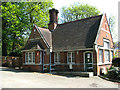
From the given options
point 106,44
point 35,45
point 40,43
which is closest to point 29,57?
point 35,45

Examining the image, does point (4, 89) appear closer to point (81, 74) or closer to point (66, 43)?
point (81, 74)

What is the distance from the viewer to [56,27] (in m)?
24.4

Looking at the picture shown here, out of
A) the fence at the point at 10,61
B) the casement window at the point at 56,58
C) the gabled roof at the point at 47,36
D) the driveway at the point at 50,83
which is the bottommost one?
the driveway at the point at 50,83

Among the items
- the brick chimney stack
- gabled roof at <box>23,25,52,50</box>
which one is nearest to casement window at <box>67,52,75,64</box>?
gabled roof at <box>23,25,52,50</box>

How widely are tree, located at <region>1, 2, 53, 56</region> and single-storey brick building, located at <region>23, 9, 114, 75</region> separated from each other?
7.76 m

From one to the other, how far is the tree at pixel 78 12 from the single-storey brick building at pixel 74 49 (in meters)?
20.6

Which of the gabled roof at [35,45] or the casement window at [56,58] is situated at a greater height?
the gabled roof at [35,45]

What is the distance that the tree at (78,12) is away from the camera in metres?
40.4

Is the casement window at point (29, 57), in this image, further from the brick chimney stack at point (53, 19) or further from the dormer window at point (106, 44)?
the dormer window at point (106, 44)

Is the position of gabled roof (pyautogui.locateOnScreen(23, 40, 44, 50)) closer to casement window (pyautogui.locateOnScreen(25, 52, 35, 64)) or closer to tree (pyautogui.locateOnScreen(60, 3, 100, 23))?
casement window (pyautogui.locateOnScreen(25, 52, 35, 64))

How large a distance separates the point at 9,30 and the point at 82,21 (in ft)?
49.1

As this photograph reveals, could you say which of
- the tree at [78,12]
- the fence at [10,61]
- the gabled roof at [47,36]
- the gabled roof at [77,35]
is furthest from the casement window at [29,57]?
the tree at [78,12]

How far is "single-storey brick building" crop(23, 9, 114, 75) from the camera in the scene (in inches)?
671

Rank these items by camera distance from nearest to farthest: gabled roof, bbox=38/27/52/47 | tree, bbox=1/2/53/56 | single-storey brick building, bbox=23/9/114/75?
single-storey brick building, bbox=23/9/114/75, gabled roof, bbox=38/27/52/47, tree, bbox=1/2/53/56
